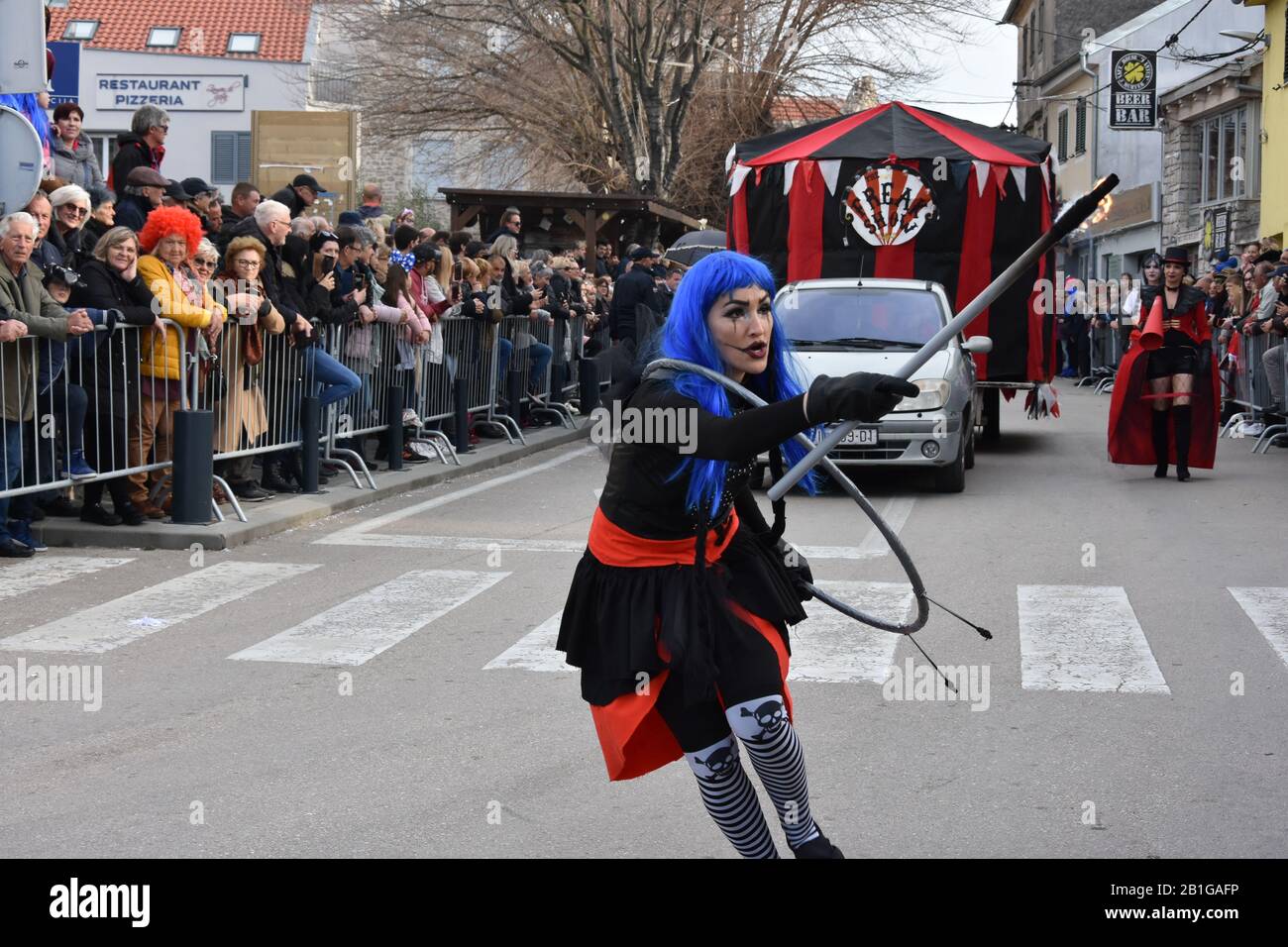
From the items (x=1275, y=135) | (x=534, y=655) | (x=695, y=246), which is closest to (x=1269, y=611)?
(x=534, y=655)

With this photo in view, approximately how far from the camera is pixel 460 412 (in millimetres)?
16422

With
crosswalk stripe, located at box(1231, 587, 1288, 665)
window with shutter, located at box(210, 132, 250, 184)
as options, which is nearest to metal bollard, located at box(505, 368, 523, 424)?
crosswalk stripe, located at box(1231, 587, 1288, 665)

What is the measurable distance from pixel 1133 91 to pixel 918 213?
23992 millimetres

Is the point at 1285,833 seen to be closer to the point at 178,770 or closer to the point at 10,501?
the point at 178,770

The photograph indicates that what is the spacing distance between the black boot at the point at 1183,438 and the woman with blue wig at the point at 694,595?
1166cm

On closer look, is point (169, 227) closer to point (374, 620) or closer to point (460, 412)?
point (374, 620)

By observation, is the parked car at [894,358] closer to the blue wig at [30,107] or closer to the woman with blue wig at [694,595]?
the blue wig at [30,107]

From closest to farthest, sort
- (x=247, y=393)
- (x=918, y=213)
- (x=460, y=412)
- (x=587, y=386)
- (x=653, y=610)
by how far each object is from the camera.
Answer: (x=653, y=610), (x=247, y=393), (x=460, y=412), (x=918, y=213), (x=587, y=386)

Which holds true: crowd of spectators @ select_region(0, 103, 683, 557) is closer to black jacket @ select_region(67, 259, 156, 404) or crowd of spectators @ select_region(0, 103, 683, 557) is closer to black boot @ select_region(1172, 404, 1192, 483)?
black jacket @ select_region(67, 259, 156, 404)

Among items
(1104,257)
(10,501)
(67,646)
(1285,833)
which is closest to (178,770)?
(67,646)

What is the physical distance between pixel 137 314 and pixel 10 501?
54.9 inches

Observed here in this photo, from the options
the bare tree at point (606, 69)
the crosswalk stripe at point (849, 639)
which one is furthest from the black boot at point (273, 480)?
the bare tree at point (606, 69)

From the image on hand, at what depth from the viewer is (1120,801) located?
5.31 metres

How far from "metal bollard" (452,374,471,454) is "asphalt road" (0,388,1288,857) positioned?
15.7 ft
